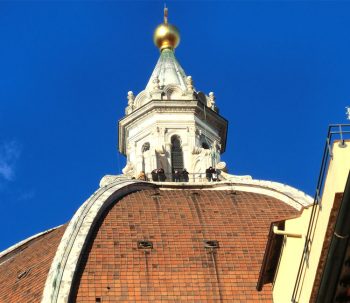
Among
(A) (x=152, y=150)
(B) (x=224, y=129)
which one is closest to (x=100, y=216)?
(A) (x=152, y=150)

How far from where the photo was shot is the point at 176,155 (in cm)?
3256

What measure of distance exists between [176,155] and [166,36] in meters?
5.95

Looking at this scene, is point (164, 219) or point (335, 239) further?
point (164, 219)

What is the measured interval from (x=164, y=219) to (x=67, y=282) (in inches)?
147

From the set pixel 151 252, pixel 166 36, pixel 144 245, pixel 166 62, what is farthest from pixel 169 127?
pixel 151 252

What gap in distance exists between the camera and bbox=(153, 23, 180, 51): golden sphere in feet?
121

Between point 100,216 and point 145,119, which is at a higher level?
point 145,119

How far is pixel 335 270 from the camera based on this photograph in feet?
34.9

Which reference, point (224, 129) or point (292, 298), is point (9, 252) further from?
point (292, 298)

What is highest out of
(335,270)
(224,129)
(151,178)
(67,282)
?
(224,129)

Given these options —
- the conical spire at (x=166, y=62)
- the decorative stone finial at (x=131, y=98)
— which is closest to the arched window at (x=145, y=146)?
the decorative stone finial at (x=131, y=98)

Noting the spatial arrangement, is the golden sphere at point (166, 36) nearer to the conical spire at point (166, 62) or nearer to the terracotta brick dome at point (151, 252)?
the conical spire at point (166, 62)

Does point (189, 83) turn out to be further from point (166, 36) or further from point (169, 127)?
point (166, 36)

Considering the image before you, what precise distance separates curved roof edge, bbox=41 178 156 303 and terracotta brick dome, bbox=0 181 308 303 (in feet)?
0.08
